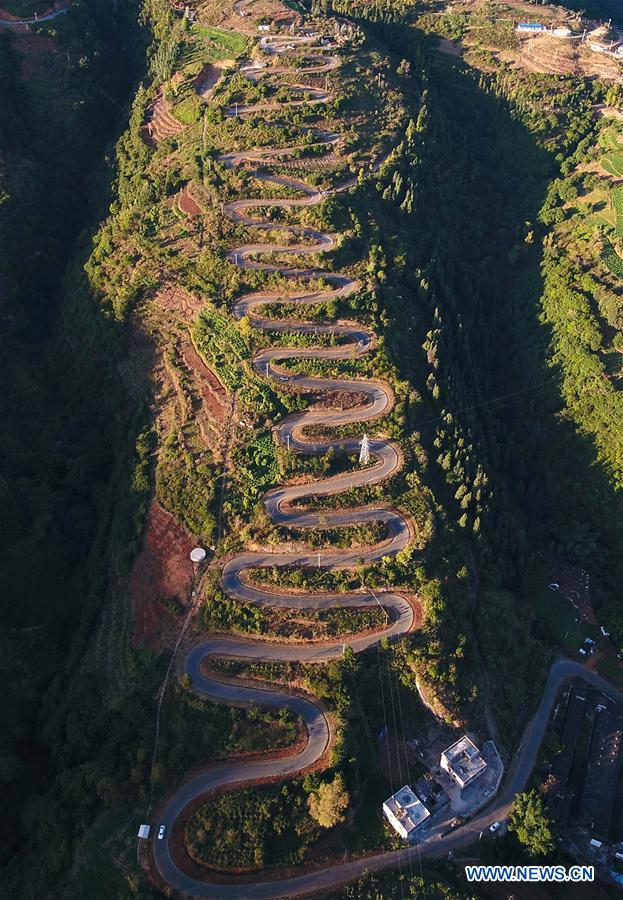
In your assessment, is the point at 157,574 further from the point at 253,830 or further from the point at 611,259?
the point at 611,259

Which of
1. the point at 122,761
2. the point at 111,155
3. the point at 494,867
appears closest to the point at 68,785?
the point at 122,761

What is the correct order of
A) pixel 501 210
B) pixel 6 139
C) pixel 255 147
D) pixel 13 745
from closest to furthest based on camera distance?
pixel 13 745 → pixel 255 147 → pixel 6 139 → pixel 501 210

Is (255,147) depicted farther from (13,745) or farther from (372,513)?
(13,745)

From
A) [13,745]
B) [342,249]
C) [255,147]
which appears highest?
[255,147]

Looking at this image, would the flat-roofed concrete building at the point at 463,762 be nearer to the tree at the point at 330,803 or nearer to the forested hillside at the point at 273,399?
the forested hillside at the point at 273,399

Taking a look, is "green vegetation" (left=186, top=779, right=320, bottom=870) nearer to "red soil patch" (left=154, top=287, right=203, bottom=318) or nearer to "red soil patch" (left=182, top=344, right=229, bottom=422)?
"red soil patch" (left=182, top=344, right=229, bottom=422)

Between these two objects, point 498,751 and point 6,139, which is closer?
point 498,751

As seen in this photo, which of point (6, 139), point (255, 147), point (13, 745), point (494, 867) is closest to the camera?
point (494, 867)
